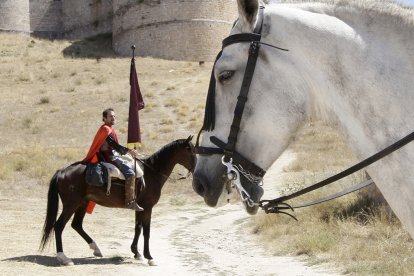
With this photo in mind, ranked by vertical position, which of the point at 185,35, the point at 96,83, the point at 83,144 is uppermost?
the point at 185,35

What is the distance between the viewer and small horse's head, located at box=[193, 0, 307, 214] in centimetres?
212

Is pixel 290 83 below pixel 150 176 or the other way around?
the other way around

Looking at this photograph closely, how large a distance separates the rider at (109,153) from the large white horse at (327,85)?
19.6ft

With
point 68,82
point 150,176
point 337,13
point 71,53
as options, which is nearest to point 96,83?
point 68,82

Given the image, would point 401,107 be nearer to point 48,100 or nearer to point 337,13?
point 337,13

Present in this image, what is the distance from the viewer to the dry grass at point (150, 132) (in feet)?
25.0

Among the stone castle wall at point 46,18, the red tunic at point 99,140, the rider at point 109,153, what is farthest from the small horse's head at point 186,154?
the stone castle wall at point 46,18

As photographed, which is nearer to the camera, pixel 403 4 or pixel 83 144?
pixel 403 4

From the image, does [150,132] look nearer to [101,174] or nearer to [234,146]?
[101,174]

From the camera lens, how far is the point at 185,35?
133 feet

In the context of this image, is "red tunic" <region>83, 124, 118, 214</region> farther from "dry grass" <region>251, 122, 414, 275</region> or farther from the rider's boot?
"dry grass" <region>251, 122, 414, 275</region>

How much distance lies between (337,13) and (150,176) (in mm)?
6557

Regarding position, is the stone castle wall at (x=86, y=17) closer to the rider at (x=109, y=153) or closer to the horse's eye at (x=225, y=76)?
the rider at (x=109, y=153)

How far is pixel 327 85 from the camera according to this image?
6.97ft
